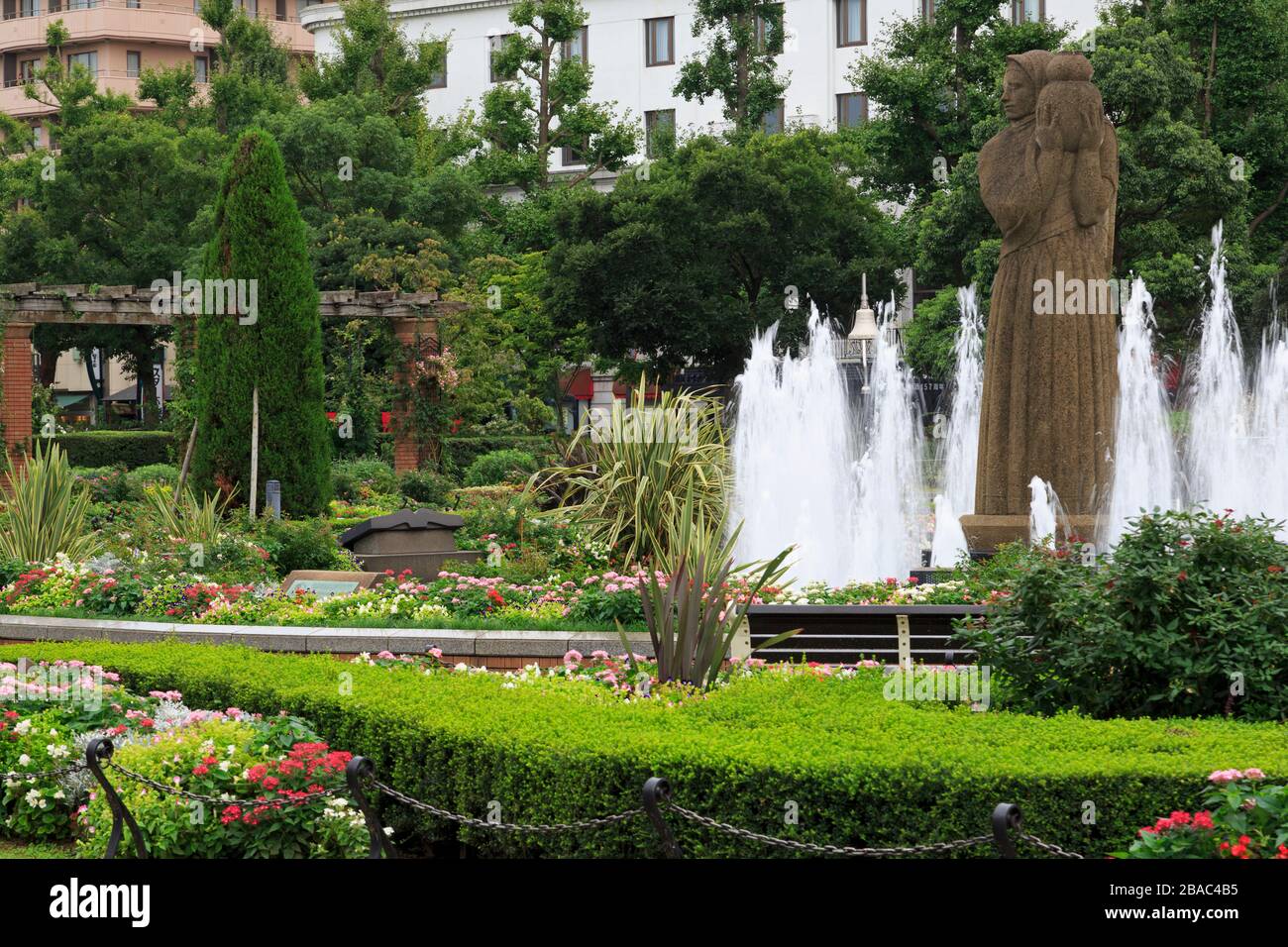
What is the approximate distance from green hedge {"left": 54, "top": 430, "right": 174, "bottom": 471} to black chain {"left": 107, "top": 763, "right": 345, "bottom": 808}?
2481 centimetres

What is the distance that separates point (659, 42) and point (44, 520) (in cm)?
4581

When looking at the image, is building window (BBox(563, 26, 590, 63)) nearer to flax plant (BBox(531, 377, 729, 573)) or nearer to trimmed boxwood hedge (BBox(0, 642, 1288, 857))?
flax plant (BBox(531, 377, 729, 573))

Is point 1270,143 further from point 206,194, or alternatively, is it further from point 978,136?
point 206,194

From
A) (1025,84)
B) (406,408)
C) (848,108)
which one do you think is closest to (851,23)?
(848,108)

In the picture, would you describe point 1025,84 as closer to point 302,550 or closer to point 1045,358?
point 1045,358

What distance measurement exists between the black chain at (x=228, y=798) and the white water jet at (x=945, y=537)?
24.8ft

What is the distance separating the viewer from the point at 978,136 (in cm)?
3456

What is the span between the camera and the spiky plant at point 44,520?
572 inches

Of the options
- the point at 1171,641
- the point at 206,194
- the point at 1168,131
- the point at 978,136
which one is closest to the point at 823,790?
the point at 1171,641

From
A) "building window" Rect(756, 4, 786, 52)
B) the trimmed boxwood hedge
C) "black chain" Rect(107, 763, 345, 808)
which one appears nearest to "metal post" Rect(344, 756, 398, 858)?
"black chain" Rect(107, 763, 345, 808)

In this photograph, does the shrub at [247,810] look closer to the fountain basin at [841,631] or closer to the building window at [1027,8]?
the fountain basin at [841,631]

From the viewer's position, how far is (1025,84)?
1228 cm

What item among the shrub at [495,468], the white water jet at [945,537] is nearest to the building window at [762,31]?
the shrub at [495,468]

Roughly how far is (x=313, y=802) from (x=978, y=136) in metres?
30.1
